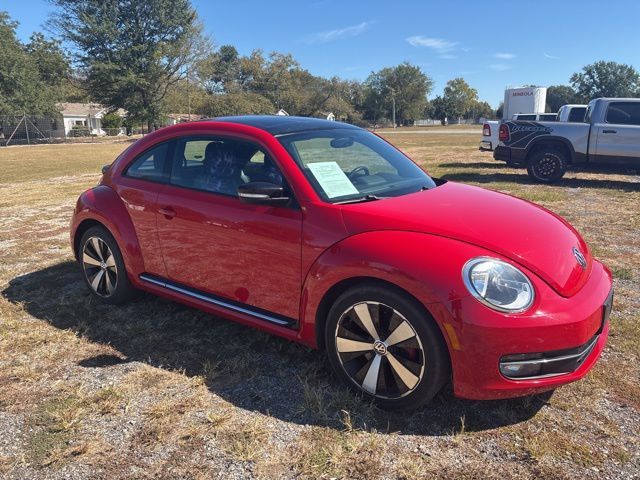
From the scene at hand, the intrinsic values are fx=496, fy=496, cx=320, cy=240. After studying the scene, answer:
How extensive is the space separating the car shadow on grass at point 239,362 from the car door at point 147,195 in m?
0.53

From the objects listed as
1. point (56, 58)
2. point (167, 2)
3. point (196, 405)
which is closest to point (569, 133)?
point (196, 405)

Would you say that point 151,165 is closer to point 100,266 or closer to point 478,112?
point 100,266

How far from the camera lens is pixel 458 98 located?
408 feet

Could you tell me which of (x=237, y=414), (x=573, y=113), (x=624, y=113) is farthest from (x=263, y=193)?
(x=573, y=113)

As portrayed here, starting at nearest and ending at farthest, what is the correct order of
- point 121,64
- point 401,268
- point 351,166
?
point 401,268 → point 351,166 → point 121,64

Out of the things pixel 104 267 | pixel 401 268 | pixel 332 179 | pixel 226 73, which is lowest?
pixel 104 267

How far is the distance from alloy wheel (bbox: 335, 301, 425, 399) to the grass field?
6.6 inches

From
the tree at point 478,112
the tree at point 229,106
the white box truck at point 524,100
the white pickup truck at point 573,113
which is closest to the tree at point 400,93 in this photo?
the tree at point 478,112

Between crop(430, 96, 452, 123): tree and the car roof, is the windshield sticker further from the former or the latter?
crop(430, 96, 452, 123): tree

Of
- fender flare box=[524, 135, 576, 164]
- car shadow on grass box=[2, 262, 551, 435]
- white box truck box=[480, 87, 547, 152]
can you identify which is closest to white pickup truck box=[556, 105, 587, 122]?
fender flare box=[524, 135, 576, 164]

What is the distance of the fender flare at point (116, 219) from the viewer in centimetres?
411

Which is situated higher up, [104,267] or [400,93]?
[400,93]

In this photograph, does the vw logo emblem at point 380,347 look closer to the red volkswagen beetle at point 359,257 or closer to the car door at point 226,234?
the red volkswagen beetle at point 359,257

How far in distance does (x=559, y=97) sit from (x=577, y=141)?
10958 centimetres
